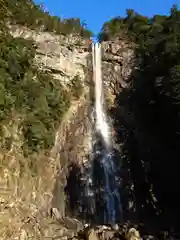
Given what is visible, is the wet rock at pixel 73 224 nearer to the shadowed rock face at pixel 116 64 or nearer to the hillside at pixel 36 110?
the hillside at pixel 36 110

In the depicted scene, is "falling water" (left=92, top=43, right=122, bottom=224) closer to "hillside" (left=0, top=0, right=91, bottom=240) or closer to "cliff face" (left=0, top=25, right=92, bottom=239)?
"cliff face" (left=0, top=25, right=92, bottom=239)

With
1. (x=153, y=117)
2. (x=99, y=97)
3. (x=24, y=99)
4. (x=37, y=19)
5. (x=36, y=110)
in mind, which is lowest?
(x=36, y=110)

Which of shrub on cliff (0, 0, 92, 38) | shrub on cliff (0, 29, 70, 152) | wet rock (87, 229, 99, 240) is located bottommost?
wet rock (87, 229, 99, 240)

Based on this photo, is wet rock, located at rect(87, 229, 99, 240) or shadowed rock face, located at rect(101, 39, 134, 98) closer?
wet rock, located at rect(87, 229, 99, 240)

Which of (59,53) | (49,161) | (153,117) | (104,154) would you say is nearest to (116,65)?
(59,53)

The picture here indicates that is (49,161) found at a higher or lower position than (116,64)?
lower

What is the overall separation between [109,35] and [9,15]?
312 inches

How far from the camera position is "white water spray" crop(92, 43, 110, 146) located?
890 inches

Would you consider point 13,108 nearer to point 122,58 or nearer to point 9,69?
point 9,69

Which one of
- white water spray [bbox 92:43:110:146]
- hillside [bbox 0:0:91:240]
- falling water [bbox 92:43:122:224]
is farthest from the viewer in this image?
white water spray [bbox 92:43:110:146]

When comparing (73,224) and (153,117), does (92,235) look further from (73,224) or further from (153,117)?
(153,117)

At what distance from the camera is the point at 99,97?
24016 mm

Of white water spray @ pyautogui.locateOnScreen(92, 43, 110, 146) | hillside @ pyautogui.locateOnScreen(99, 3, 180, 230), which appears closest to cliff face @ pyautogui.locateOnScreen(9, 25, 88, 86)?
white water spray @ pyautogui.locateOnScreen(92, 43, 110, 146)

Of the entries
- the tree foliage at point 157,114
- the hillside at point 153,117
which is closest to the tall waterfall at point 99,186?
the hillside at point 153,117
